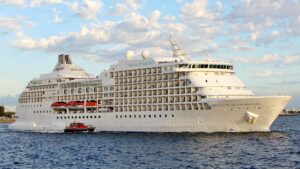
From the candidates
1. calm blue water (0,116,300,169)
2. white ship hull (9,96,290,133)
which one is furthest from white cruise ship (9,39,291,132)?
calm blue water (0,116,300,169)

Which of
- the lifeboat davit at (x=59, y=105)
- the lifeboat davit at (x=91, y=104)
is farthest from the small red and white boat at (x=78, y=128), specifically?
the lifeboat davit at (x=59, y=105)

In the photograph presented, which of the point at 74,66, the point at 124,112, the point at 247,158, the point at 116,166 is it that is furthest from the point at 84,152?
the point at 74,66

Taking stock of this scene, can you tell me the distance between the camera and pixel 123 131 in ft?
217

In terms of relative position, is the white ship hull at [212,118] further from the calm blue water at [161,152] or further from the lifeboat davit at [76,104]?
the lifeboat davit at [76,104]

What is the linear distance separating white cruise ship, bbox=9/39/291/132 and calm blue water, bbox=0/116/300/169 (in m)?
2.59

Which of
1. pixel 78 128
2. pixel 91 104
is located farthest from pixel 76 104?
pixel 78 128

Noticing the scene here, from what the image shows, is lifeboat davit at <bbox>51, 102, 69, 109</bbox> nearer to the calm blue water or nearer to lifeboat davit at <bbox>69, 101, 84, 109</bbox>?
lifeboat davit at <bbox>69, 101, 84, 109</bbox>

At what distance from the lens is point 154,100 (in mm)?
65000

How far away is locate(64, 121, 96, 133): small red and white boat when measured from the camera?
70562 millimetres

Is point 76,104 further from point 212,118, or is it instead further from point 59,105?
point 212,118

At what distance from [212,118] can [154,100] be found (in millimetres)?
10546

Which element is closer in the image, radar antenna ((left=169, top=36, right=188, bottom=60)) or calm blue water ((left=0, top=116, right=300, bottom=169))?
calm blue water ((left=0, top=116, right=300, bottom=169))

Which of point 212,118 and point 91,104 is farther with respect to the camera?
point 91,104

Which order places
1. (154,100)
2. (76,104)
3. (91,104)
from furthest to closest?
(76,104)
(91,104)
(154,100)
